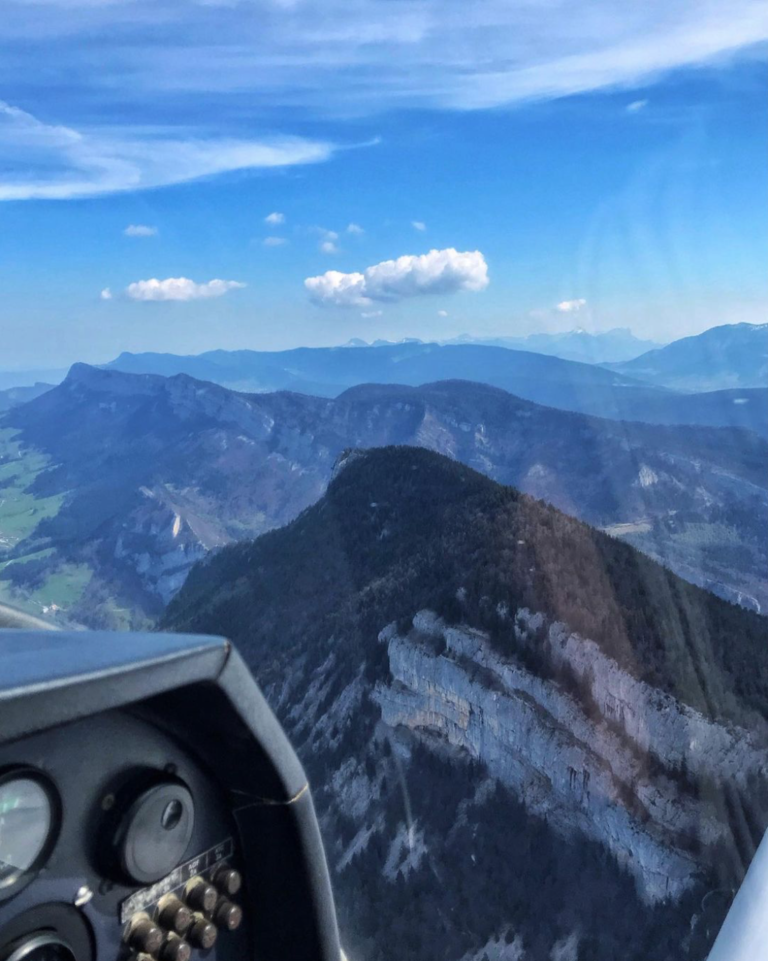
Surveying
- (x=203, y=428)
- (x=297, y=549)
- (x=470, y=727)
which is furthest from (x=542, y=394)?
(x=470, y=727)

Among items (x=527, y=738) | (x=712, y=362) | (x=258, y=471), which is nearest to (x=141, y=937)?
(x=527, y=738)

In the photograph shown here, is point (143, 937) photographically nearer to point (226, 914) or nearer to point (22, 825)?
point (226, 914)

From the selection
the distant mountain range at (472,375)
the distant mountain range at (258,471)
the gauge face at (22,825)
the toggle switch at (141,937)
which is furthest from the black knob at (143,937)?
the distant mountain range at (472,375)

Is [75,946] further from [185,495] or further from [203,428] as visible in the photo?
[203,428]

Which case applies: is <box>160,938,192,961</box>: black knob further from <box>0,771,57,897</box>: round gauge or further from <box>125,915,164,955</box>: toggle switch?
<box>0,771,57,897</box>: round gauge

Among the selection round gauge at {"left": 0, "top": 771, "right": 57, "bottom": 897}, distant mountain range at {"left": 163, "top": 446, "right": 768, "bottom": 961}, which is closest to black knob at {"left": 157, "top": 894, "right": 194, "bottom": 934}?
round gauge at {"left": 0, "top": 771, "right": 57, "bottom": 897}

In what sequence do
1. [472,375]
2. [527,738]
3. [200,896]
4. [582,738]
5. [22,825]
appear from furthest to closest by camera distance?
[472,375]
[527,738]
[582,738]
[200,896]
[22,825]

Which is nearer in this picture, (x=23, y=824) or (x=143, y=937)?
(x=23, y=824)
